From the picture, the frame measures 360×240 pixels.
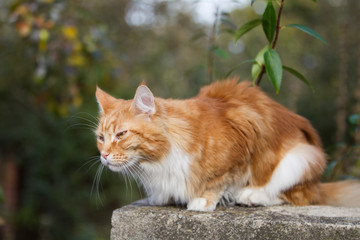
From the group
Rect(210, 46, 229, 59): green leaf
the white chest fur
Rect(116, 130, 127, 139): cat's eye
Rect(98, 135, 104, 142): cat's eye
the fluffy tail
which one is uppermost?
Rect(210, 46, 229, 59): green leaf

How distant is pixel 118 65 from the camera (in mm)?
5082

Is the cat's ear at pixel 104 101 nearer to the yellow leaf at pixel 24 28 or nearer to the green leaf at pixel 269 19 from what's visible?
the green leaf at pixel 269 19

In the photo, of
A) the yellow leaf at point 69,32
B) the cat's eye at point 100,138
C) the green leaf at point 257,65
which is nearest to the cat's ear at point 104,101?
the cat's eye at point 100,138

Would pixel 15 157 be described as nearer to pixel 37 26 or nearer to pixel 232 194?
pixel 37 26

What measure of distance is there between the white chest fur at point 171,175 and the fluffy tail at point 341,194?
0.94 m

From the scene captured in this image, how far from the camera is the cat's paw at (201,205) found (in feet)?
6.53

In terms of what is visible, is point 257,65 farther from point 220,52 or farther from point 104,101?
point 104,101

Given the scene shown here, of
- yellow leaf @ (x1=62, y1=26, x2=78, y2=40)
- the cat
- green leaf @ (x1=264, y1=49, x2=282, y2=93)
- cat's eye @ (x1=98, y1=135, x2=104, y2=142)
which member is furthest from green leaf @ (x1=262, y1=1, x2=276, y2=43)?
yellow leaf @ (x1=62, y1=26, x2=78, y2=40)

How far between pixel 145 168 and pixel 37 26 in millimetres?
2450

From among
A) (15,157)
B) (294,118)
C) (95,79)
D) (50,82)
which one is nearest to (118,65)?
(95,79)

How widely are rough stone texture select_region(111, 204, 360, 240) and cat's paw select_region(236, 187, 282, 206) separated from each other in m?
0.10

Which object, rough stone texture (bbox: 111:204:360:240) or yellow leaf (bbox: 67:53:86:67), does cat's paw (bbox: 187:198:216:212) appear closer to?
rough stone texture (bbox: 111:204:360:240)

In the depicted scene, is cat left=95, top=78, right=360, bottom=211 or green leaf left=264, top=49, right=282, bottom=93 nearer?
cat left=95, top=78, right=360, bottom=211

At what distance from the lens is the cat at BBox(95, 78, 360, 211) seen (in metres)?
2.01
